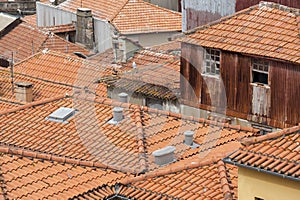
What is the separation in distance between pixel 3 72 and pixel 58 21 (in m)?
11.6

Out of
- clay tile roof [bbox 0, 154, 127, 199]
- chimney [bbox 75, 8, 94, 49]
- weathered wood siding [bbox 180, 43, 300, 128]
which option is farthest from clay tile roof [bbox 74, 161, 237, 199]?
chimney [bbox 75, 8, 94, 49]

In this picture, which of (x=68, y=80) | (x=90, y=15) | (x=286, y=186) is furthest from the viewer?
(x=90, y=15)

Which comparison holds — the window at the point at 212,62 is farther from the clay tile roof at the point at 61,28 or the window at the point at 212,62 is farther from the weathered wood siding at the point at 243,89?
the clay tile roof at the point at 61,28

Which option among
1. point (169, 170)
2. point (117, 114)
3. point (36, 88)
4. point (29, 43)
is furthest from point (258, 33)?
point (29, 43)

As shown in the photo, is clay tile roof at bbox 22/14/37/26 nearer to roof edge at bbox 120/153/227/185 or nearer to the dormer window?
the dormer window

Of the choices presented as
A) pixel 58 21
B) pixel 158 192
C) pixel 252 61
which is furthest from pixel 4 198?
pixel 58 21

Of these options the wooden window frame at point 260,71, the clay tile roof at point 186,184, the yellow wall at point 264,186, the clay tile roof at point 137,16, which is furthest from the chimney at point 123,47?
the yellow wall at point 264,186

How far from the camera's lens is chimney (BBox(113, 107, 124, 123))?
3039cm

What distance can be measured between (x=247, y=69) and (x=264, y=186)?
27.9ft

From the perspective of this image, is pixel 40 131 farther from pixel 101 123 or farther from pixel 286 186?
pixel 286 186

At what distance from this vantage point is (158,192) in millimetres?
26453

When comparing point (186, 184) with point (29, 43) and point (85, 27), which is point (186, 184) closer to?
point (29, 43)

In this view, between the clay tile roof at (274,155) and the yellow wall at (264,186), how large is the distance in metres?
0.26

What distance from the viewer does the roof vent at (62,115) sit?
30.9 m
